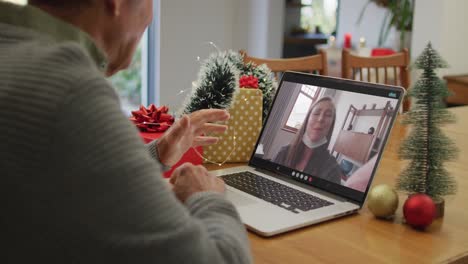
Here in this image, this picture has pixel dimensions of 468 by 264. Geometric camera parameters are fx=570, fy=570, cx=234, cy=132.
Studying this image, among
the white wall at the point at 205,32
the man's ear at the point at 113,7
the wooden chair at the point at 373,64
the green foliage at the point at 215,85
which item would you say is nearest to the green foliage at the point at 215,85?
the green foliage at the point at 215,85

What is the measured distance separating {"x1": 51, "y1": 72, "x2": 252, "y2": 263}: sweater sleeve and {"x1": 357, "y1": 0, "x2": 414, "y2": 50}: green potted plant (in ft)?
11.2

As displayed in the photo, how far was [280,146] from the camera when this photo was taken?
1352mm

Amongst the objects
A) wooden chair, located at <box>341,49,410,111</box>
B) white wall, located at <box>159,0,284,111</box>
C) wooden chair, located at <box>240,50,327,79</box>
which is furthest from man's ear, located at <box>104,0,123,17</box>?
white wall, located at <box>159,0,284,111</box>

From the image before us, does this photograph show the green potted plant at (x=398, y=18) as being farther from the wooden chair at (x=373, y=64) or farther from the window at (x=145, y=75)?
the window at (x=145, y=75)

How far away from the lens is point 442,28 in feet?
11.9

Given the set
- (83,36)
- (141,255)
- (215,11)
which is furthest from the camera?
(215,11)

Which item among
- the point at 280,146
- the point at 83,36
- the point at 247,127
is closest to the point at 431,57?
the point at 280,146

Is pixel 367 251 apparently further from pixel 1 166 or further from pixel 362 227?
pixel 1 166

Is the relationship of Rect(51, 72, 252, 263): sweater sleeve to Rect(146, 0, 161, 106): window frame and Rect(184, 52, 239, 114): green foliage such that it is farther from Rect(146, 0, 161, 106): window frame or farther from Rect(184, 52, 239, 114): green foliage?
Rect(146, 0, 161, 106): window frame

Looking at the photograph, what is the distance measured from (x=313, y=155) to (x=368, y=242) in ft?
1.06

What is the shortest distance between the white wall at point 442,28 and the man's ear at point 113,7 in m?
3.18

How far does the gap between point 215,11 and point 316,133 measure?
3.06 m

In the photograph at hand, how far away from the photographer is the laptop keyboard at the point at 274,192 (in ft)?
3.69

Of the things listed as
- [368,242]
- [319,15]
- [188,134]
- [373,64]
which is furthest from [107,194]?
[319,15]
